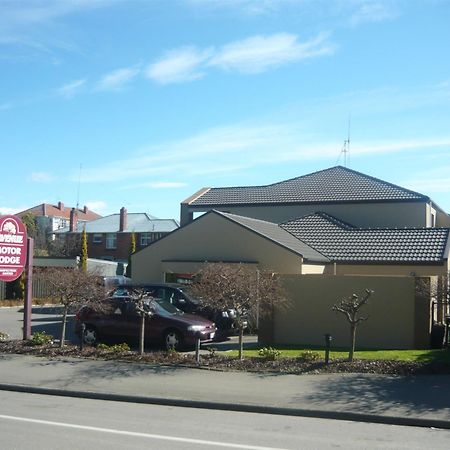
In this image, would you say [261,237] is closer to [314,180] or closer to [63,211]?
[314,180]

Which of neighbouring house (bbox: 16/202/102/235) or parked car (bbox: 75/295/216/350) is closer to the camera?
parked car (bbox: 75/295/216/350)

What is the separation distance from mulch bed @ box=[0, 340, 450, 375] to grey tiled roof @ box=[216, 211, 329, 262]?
9.19m

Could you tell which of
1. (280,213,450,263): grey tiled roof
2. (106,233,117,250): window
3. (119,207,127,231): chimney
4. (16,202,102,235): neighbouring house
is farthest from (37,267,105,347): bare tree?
(16,202,102,235): neighbouring house

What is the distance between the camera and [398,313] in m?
17.2

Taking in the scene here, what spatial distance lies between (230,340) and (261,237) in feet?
17.1

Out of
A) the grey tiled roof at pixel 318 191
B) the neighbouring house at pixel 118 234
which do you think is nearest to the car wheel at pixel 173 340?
the grey tiled roof at pixel 318 191

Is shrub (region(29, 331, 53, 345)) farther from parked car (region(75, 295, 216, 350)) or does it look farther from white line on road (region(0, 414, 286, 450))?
white line on road (region(0, 414, 286, 450))

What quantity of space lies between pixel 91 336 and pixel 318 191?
18976 millimetres

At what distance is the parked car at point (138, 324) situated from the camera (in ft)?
54.2

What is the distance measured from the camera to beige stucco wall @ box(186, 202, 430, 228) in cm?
3028

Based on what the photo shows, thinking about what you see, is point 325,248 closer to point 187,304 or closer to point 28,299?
point 187,304

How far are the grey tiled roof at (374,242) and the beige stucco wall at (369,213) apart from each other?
11.1ft

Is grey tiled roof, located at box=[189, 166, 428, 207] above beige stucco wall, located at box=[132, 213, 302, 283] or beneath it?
above

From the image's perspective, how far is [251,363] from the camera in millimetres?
13508
